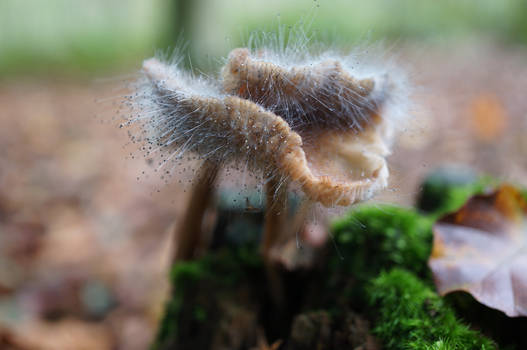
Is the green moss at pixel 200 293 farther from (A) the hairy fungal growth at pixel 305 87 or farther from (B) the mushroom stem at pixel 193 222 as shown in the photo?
(A) the hairy fungal growth at pixel 305 87

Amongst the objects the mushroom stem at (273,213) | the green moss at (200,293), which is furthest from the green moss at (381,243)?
the green moss at (200,293)

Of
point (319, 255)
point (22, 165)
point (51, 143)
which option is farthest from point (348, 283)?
point (51, 143)

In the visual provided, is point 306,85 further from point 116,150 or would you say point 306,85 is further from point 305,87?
point 116,150

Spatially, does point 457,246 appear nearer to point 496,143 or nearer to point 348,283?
point 348,283

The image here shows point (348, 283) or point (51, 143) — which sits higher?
point (348, 283)

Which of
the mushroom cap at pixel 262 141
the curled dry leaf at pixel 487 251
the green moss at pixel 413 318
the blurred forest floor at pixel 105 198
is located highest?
the mushroom cap at pixel 262 141

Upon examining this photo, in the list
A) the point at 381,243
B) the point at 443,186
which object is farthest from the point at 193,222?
the point at 443,186

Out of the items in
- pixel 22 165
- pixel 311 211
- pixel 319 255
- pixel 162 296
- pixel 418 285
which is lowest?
pixel 162 296
